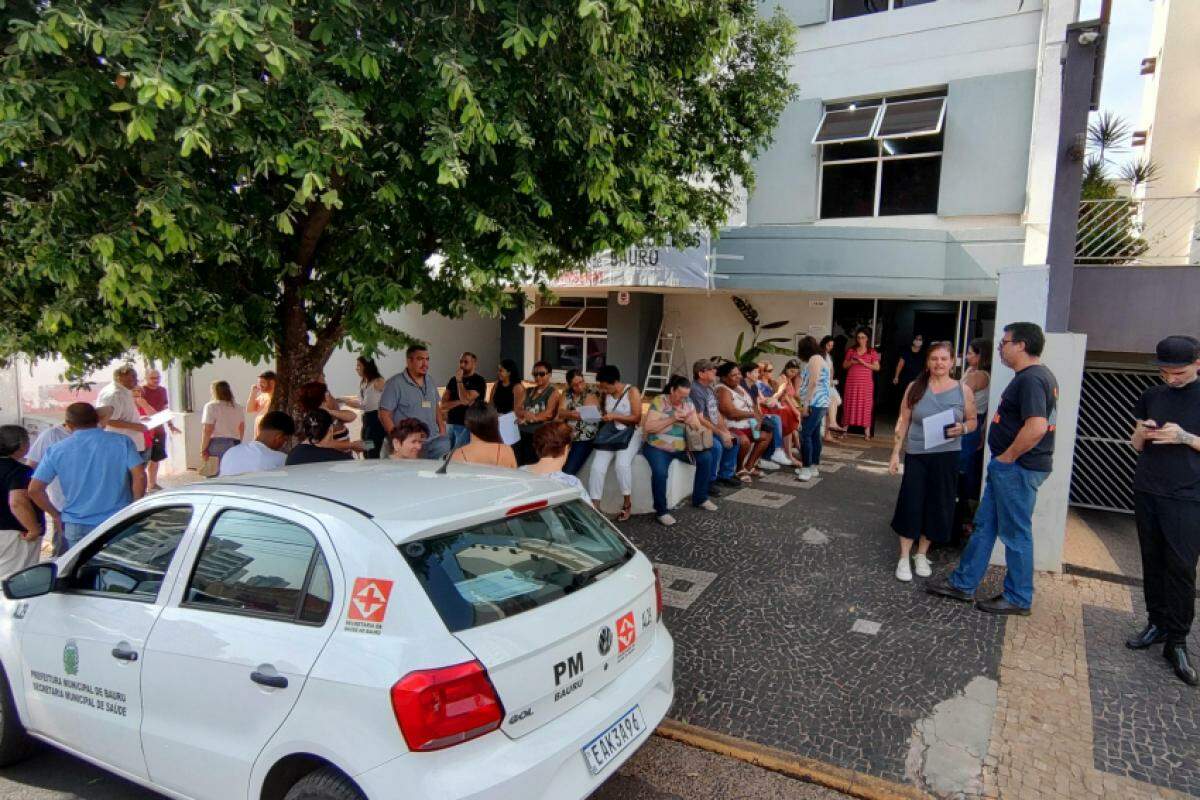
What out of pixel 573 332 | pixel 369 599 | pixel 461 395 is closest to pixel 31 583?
pixel 369 599

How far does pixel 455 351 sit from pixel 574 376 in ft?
38.7

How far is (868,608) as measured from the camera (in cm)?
511

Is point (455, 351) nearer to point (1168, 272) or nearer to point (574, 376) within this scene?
point (574, 376)

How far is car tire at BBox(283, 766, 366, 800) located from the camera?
2.29 meters

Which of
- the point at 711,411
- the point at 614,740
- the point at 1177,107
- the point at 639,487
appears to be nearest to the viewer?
the point at 614,740

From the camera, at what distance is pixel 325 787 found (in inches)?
91.2

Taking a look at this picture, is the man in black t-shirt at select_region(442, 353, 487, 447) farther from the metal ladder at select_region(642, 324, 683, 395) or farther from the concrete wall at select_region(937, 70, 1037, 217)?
the concrete wall at select_region(937, 70, 1037, 217)

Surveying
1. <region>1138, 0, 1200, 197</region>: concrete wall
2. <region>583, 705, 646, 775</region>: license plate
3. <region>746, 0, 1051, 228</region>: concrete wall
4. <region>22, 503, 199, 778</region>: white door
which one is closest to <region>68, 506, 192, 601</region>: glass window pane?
<region>22, 503, 199, 778</region>: white door

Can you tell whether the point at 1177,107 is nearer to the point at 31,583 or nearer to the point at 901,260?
the point at 901,260

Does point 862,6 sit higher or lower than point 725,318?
higher

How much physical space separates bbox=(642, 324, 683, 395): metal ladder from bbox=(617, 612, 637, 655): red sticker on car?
11.9 m

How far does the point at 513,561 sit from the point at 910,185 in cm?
1196

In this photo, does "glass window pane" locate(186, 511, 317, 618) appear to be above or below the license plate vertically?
above

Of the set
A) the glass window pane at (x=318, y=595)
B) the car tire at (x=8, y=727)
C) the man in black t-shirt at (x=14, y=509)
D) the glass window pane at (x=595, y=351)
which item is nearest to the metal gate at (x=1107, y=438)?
the glass window pane at (x=318, y=595)
